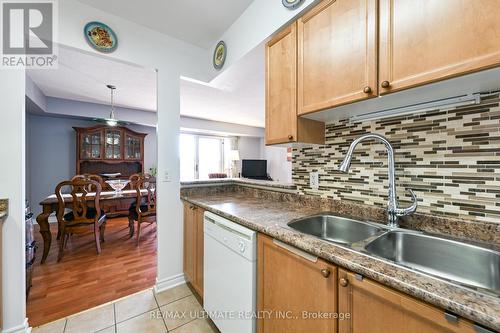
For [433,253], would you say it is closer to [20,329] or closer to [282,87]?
[282,87]

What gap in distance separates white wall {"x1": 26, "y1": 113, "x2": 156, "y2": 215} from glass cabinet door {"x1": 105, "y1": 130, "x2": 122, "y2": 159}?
2.03ft

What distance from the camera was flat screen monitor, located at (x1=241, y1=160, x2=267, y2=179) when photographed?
239 inches

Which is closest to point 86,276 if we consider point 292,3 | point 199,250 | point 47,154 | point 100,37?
point 199,250

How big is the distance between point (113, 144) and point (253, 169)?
3575 mm

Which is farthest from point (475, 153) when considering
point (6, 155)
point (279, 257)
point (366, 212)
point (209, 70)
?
point (6, 155)

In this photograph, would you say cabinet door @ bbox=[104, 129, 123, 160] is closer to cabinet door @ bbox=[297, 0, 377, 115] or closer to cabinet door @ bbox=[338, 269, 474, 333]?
cabinet door @ bbox=[297, 0, 377, 115]

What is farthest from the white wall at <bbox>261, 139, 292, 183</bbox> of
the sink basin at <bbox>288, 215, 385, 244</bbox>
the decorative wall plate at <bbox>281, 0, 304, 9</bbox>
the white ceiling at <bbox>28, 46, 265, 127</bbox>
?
the decorative wall plate at <bbox>281, 0, 304, 9</bbox>

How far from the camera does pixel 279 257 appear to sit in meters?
0.96

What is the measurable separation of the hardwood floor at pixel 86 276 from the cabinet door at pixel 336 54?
2.23 m

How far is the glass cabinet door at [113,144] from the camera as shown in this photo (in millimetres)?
4375

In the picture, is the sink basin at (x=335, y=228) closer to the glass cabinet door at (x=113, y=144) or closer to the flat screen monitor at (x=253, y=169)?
the glass cabinet door at (x=113, y=144)

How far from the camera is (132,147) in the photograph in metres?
4.70

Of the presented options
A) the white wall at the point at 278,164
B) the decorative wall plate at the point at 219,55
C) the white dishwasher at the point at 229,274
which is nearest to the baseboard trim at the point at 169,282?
the white dishwasher at the point at 229,274

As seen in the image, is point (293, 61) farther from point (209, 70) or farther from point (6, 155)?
point (6, 155)
